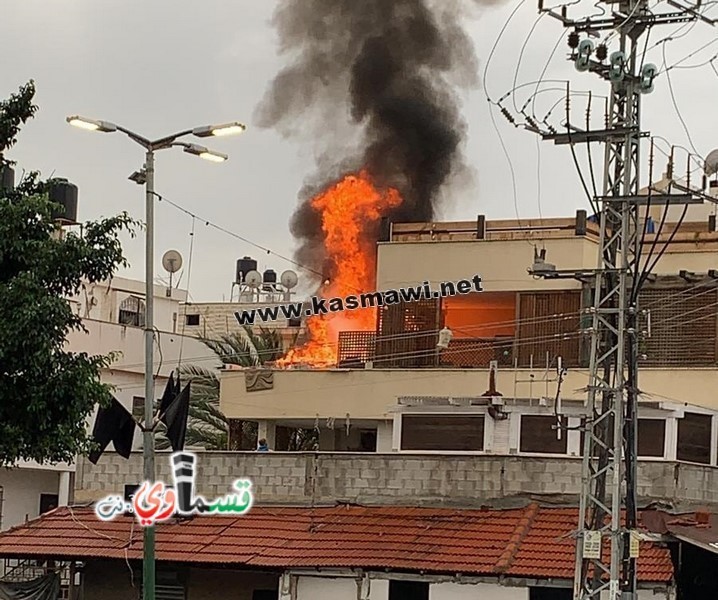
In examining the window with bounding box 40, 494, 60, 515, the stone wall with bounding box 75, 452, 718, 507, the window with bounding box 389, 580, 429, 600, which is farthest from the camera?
the window with bounding box 40, 494, 60, 515

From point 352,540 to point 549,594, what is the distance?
15.1ft

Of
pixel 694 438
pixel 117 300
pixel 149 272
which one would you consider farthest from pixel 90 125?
pixel 117 300

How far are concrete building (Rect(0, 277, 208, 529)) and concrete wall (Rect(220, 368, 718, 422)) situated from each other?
3.14 metres

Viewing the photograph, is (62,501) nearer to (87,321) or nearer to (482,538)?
(87,321)

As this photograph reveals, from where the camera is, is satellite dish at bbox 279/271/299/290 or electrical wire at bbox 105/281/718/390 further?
satellite dish at bbox 279/271/299/290

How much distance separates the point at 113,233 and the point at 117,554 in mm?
13419

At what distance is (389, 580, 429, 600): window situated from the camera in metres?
32.7

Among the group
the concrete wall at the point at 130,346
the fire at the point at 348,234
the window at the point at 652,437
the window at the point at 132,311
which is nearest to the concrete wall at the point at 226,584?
the window at the point at 652,437

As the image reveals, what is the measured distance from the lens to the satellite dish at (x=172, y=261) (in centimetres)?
6338

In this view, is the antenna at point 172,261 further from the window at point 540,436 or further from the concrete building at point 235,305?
the window at point 540,436

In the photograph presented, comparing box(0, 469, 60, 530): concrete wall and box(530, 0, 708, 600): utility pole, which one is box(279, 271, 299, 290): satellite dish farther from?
box(530, 0, 708, 600): utility pole

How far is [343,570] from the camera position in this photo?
32.8 metres

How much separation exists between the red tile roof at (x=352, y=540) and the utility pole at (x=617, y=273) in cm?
466

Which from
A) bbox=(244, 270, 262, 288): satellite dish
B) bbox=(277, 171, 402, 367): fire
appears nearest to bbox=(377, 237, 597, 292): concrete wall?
Answer: bbox=(277, 171, 402, 367): fire
